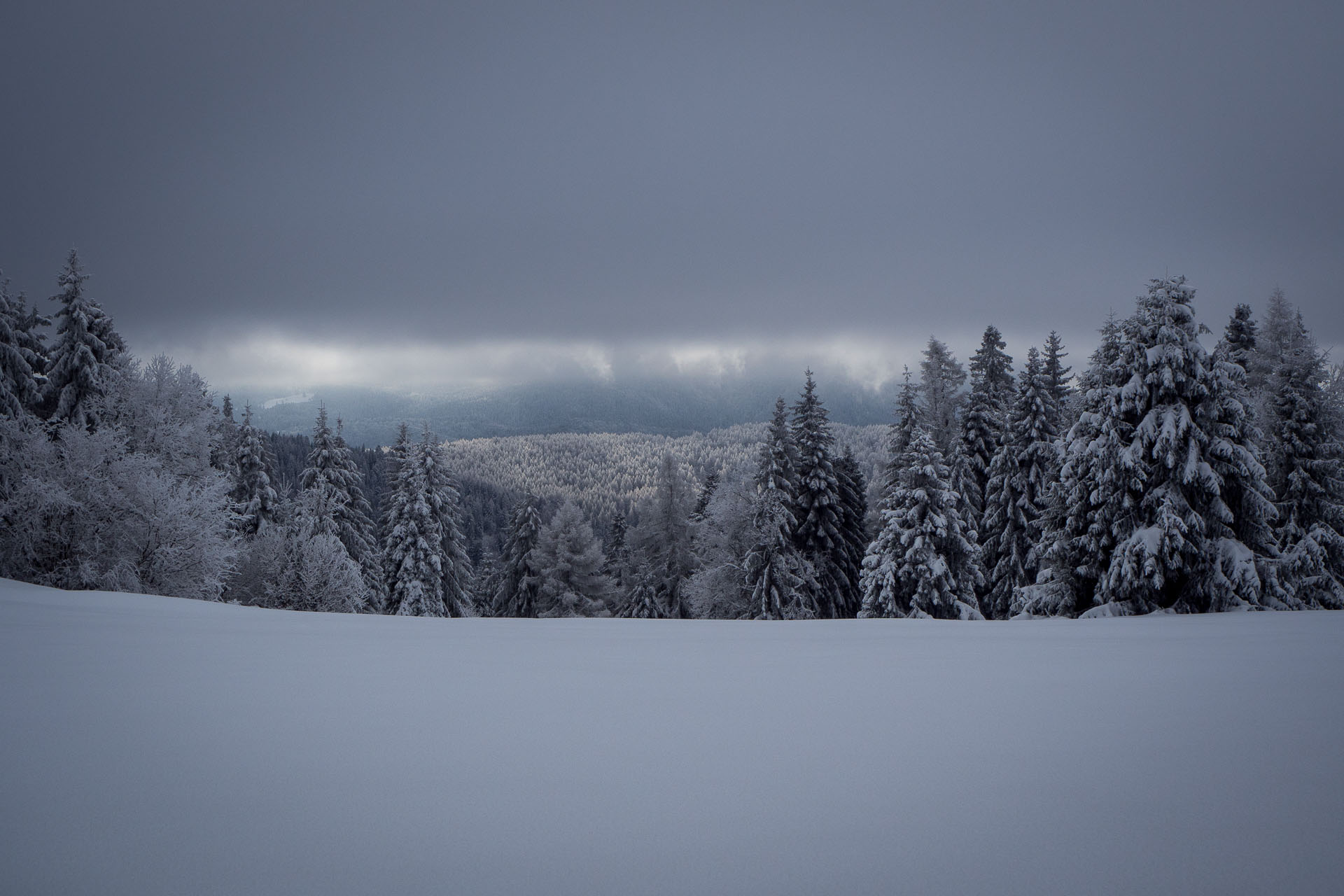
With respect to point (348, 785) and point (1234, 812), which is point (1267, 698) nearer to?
point (1234, 812)

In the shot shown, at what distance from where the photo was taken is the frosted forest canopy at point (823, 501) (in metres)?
14.5

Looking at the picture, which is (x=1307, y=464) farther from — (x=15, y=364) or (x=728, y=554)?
(x=15, y=364)

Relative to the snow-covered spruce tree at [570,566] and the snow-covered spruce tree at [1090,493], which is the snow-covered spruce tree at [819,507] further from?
the snow-covered spruce tree at [570,566]

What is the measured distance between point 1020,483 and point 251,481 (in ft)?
117

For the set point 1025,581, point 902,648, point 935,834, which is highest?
point 935,834

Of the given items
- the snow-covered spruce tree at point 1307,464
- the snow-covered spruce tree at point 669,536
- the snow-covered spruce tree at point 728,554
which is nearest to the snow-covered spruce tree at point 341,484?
the snow-covered spruce tree at point 669,536

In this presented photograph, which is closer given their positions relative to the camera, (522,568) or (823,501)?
(823,501)

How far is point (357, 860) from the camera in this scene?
Result: 232 centimetres

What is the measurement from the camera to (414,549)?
32812 millimetres

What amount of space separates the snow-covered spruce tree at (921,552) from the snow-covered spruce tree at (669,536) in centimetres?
1413

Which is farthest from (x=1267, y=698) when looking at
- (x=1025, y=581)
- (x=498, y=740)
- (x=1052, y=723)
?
(x=1025, y=581)

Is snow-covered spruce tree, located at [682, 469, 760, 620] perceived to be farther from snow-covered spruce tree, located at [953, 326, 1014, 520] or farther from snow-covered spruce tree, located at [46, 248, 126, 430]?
snow-covered spruce tree, located at [46, 248, 126, 430]

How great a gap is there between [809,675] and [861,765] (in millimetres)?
1979

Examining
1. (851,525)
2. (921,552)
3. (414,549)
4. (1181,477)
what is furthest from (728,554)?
(1181,477)
